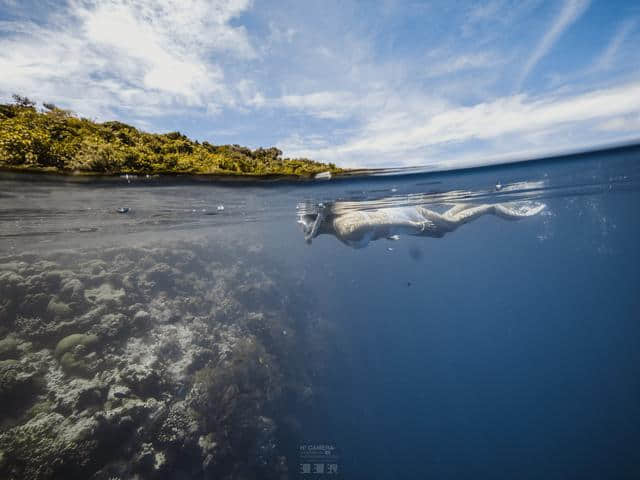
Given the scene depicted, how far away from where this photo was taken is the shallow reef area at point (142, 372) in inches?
318

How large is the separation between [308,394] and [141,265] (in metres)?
12.8

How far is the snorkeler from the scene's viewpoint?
36.4 feet

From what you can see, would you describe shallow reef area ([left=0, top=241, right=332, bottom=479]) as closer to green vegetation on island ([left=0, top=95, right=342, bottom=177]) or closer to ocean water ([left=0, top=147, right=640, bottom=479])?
ocean water ([left=0, top=147, right=640, bottom=479])

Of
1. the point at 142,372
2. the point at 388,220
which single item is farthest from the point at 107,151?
the point at 388,220

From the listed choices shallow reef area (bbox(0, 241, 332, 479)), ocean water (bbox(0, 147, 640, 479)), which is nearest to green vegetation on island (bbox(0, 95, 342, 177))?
ocean water (bbox(0, 147, 640, 479))

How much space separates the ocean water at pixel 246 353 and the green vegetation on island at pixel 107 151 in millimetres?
913

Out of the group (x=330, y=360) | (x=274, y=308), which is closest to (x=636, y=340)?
(x=330, y=360)

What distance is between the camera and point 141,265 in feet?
52.6

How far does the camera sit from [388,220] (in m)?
11.7

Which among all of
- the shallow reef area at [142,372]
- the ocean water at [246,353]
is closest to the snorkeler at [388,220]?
the ocean water at [246,353]

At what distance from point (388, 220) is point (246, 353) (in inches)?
377

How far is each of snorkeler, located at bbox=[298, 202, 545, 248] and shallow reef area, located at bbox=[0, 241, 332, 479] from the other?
23.2 ft

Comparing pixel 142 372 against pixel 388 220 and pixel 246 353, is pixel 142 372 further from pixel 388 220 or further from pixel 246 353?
pixel 388 220

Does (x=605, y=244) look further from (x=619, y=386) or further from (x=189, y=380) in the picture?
(x=189, y=380)
